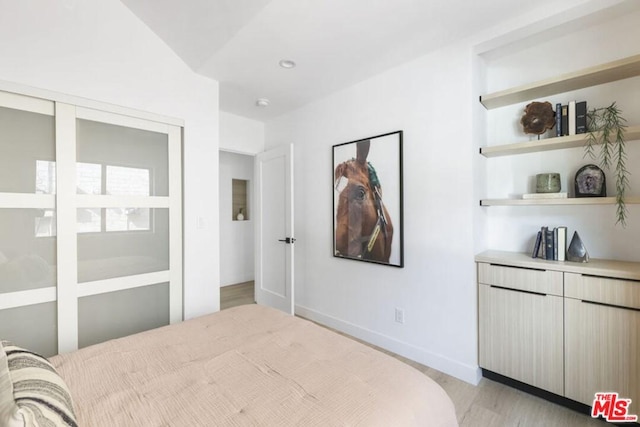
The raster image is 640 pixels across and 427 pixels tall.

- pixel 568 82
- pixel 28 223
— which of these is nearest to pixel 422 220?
pixel 568 82

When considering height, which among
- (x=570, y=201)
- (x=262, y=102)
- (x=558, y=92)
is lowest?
(x=570, y=201)

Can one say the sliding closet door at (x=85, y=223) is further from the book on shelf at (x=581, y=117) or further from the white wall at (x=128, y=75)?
the book on shelf at (x=581, y=117)

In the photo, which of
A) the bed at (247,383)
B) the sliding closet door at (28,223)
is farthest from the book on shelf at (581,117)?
the sliding closet door at (28,223)

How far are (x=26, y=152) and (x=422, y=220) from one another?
2.88 m

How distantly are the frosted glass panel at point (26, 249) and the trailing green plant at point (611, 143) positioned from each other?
3.63 metres

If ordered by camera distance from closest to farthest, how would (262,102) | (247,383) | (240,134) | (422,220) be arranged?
(247,383), (422,220), (262,102), (240,134)

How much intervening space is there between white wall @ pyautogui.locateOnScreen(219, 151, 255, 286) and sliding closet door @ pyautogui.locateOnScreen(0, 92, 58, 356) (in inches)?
116

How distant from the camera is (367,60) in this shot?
2.45 m

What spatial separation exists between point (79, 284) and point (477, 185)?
3049 millimetres

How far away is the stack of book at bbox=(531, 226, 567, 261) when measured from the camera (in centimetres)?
196

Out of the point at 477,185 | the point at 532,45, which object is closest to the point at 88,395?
the point at 477,185

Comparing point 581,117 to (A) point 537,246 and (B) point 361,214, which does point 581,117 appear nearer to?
(A) point 537,246

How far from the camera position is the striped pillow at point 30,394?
0.64 meters

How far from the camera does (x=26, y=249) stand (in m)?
1.83
